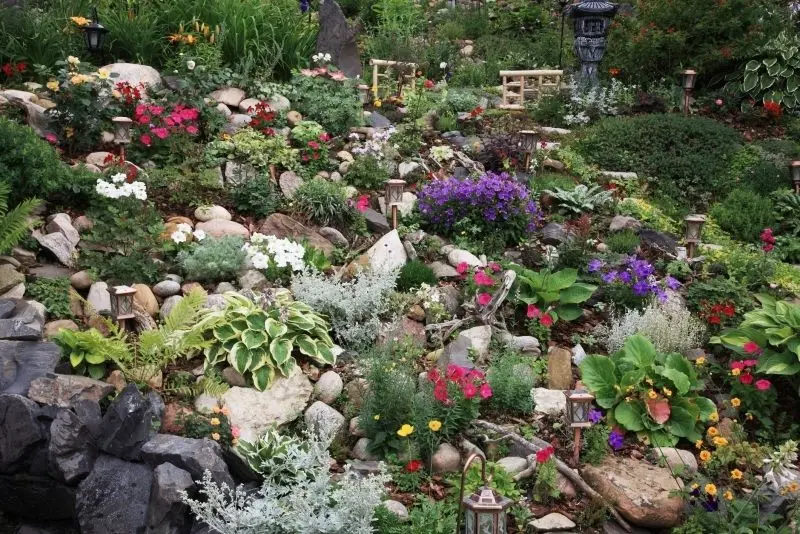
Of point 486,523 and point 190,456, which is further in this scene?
point 190,456

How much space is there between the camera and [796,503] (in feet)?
16.8

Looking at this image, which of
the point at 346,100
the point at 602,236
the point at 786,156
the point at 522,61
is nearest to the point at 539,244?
the point at 602,236

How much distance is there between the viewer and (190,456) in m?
4.98

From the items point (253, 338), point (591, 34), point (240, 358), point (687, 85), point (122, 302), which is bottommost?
point (240, 358)

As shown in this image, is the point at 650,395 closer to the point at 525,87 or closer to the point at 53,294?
the point at 53,294

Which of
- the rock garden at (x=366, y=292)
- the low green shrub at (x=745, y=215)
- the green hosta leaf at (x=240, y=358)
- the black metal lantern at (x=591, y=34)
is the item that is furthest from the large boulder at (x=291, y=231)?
the black metal lantern at (x=591, y=34)

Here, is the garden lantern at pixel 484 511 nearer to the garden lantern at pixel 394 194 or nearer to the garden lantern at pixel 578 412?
the garden lantern at pixel 578 412

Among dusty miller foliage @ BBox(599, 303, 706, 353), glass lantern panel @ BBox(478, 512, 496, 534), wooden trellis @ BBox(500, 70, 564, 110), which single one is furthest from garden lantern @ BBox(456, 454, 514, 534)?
wooden trellis @ BBox(500, 70, 564, 110)

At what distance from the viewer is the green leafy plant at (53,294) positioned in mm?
6293

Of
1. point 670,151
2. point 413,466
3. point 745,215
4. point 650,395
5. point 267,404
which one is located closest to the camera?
point 413,466

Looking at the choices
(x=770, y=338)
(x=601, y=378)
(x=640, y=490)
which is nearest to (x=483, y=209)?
(x=601, y=378)

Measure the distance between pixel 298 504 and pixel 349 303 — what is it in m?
2.17

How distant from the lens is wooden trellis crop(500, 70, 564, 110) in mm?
11414

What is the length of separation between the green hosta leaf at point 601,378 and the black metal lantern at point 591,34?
6.52m
